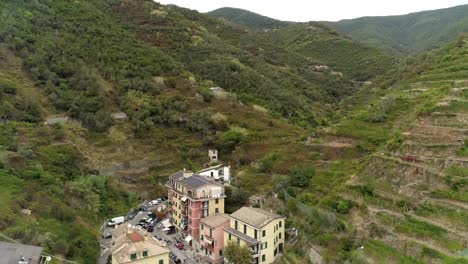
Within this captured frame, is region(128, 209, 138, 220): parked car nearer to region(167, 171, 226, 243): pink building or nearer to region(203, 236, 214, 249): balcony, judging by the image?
region(167, 171, 226, 243): pink building

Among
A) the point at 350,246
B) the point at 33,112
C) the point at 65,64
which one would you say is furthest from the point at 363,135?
the point at 65,64

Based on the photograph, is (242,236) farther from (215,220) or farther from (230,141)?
(230,141)

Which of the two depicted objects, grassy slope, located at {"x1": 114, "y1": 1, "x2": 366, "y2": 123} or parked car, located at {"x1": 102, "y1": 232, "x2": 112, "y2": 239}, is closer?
parked car, located at {"x1": 102, "y1": 232, "x2": 112, "y2": 239}

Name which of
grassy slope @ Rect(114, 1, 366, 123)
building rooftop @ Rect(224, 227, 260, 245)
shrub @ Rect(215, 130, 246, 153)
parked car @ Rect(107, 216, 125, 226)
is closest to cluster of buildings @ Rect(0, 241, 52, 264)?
building rooftop @ Rect(224, 227, 260, 245)

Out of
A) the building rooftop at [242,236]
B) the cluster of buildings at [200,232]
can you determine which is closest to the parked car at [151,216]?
the cluster of buildings at [200,232]

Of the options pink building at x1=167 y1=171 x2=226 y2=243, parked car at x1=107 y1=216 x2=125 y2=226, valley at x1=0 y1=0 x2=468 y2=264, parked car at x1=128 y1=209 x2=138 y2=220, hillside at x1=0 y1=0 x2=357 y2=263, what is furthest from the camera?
parked car at x1=128 y1=209 x2=138 y2=220

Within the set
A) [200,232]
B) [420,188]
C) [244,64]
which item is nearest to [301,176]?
[200,232]

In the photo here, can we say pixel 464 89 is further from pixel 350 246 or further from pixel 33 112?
pixel 33 112
